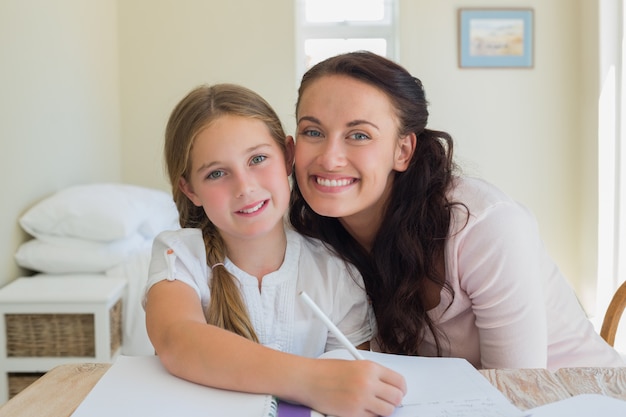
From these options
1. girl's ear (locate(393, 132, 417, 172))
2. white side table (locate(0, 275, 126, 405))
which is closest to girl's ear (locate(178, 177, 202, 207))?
girl's ear (locate(393, 132, 417, 172))

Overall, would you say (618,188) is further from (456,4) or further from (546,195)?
(456,4)

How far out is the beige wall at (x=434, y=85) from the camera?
13.1 ft

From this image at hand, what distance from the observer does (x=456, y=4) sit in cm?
414

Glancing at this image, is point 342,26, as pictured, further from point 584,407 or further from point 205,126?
point 584,407

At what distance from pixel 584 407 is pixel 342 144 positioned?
2.01 feet

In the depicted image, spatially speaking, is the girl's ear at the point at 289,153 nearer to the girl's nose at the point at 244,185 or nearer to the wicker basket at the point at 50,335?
the girl's nose at the point at 244,185

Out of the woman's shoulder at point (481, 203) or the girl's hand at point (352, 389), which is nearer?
the girl's hand at point (352, 389)

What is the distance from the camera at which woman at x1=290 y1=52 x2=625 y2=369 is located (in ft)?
3.72

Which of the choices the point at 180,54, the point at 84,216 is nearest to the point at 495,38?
the point at 180,54

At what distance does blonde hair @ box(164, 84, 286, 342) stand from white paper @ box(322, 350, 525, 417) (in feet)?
0.85

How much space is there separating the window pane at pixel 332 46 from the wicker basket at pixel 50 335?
2612 millimetres

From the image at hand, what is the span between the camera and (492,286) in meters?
1.13

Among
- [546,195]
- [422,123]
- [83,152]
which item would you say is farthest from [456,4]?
[422,123]

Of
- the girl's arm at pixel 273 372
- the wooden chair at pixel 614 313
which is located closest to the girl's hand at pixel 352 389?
the girl's arm at pixel 273 372
